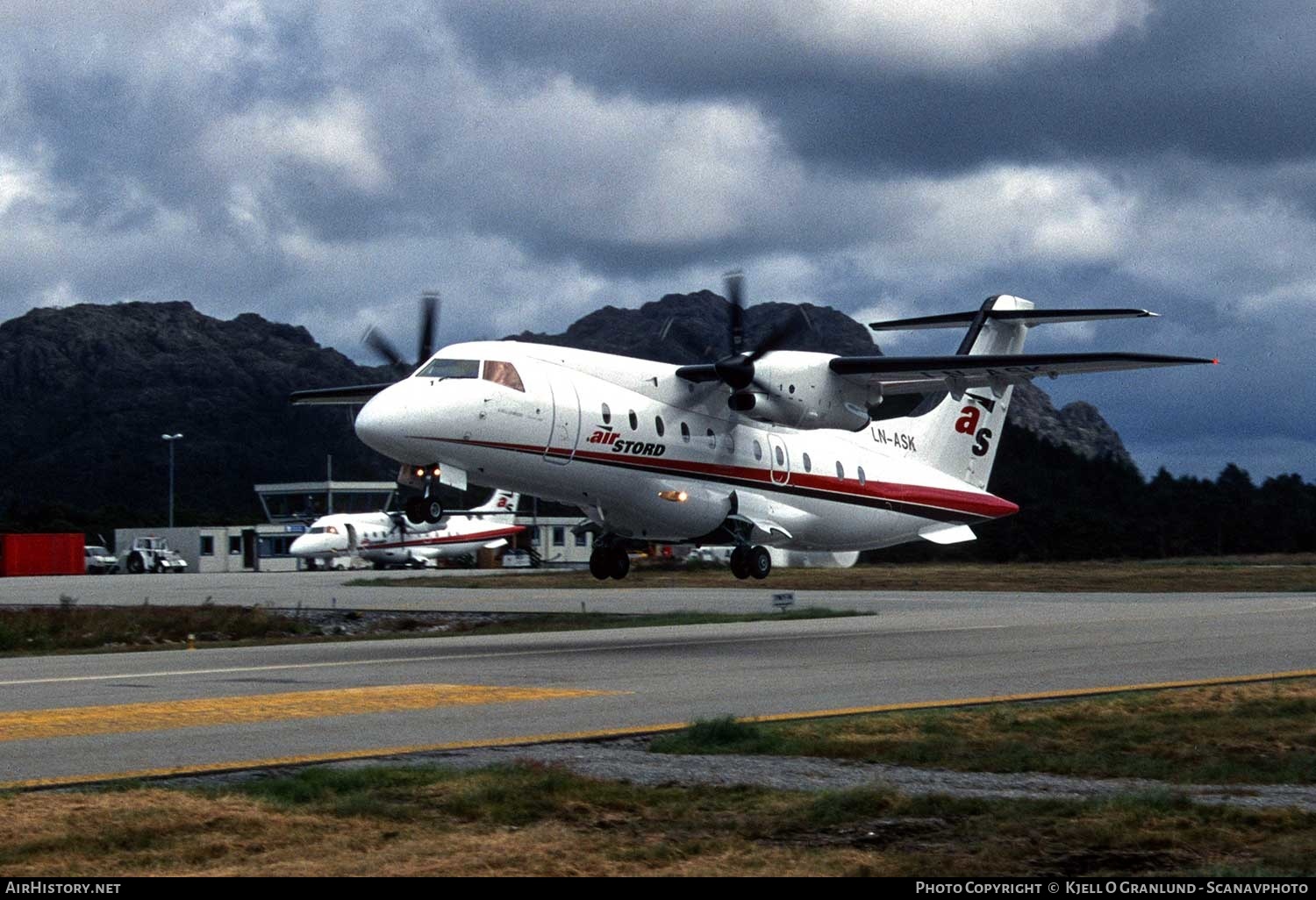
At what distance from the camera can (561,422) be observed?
26.9m

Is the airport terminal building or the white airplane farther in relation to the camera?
the airport terminal building

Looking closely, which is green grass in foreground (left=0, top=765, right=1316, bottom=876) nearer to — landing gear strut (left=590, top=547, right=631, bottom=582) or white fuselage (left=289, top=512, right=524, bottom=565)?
landing gear strut (left=590, top=547, right=631, bottom=582)

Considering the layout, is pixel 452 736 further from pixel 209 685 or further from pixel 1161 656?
pixel 1161 656

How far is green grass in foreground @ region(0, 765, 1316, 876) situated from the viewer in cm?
900

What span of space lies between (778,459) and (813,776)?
19.5m

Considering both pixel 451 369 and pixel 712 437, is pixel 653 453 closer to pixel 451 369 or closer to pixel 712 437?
pixel 712 437

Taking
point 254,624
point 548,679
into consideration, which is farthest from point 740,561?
point 254,624

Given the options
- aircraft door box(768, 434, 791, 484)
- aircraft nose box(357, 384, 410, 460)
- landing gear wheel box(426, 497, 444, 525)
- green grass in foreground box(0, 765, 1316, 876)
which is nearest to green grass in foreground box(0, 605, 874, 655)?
aircraft door box(768, 434, 791, 484)

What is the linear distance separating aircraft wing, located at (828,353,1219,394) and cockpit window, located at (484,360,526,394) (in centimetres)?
749

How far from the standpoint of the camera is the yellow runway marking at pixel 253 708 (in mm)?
16312

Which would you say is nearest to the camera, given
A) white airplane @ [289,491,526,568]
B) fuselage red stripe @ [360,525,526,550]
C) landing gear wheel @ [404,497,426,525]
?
landing gear wheel @ [404,497,426,525]

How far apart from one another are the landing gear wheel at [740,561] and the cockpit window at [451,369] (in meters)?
7.38
